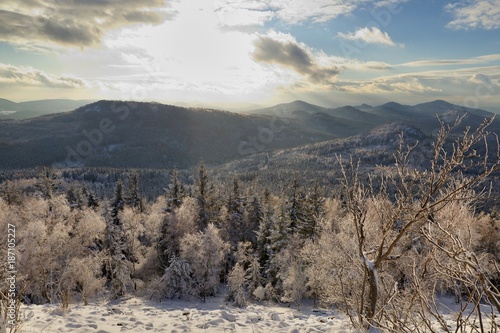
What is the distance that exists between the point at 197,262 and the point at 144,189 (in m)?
159

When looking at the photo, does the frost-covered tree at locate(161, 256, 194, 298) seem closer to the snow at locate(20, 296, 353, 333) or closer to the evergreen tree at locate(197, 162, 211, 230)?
the evergreen tree at locate(197, 162, 211, 230)

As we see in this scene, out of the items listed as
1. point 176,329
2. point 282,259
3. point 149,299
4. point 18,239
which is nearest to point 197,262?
point 149,299

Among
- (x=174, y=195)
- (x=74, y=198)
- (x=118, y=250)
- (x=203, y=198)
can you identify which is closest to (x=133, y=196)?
(x=74, y=198)

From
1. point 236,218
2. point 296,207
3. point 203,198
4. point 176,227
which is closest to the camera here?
point 176,227

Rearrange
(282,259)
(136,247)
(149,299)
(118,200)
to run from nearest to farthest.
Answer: (149,299) → (282,259) → (136,247) → (118,200)

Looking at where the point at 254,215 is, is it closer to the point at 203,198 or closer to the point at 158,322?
the point at 203,198

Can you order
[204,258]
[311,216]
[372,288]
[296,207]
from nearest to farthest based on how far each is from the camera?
[372,288], [204,258], [311,216], [296,207]

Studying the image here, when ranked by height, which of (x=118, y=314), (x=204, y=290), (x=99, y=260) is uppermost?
(x=118, y=314)

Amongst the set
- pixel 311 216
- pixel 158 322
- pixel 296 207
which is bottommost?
pixel 311 216

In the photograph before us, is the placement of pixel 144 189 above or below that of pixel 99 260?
below

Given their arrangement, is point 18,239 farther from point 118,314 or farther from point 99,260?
point 118,314

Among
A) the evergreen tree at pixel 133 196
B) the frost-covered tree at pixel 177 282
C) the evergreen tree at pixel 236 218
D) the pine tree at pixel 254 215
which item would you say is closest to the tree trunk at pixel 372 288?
the frost-covered tree at pixel 177 282

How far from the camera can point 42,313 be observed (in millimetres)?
13180

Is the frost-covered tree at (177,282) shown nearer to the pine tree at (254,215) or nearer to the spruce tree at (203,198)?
the spruce tree at (203,198)
